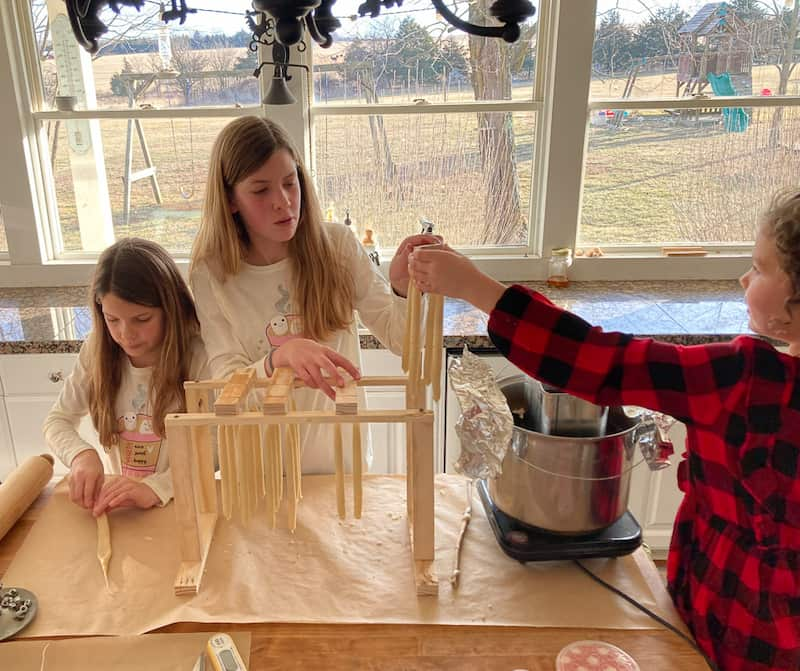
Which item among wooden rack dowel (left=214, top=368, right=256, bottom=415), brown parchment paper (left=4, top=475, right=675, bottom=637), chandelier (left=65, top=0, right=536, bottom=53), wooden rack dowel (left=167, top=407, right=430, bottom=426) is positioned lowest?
brown parchment paper (left=4, top=475, right=675, bottom=637)

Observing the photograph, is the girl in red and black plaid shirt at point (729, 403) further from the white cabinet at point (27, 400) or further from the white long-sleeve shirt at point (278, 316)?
the white cabinet at point (27, 400)

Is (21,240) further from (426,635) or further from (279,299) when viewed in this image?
(426,635)

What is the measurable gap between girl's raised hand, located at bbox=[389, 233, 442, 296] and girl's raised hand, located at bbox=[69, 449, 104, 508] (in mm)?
585

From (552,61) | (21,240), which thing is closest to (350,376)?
(552,61)

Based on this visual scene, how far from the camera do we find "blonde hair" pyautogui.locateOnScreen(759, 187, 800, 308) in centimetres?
78

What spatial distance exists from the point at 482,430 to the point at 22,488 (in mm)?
755

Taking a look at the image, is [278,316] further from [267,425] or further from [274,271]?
[267,425]

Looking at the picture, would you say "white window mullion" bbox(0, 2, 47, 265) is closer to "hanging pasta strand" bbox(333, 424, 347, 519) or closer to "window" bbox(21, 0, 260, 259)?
"window" bbox(21, 0, 260, 259)

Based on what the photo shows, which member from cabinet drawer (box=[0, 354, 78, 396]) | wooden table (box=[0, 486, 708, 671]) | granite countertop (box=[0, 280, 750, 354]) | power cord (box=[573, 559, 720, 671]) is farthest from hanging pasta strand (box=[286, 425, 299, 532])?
cabinet drawer (box=[0, 354, 78, 396])

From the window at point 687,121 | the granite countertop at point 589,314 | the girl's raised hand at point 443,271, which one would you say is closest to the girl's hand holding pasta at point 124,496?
the girl's raised hand at point 443,271

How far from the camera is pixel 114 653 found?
0.84m

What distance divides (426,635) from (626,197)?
1967mm

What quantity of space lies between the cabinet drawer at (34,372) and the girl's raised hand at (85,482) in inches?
35.4

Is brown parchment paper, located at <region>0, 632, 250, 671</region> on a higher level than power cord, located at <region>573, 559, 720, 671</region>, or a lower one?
lower
